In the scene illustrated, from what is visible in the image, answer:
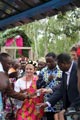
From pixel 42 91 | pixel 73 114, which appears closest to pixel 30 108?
pixel 42 91

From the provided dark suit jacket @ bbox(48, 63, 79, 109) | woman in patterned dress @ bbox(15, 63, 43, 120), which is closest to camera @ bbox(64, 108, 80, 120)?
dark suit jacket @ bbox(48, 63, 79, 109)

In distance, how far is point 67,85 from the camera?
5.30 metres

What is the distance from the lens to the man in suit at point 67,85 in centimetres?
493

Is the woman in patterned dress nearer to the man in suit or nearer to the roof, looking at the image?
the man in suit

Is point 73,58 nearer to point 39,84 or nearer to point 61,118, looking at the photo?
point 39,84

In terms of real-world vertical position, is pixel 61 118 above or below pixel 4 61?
below

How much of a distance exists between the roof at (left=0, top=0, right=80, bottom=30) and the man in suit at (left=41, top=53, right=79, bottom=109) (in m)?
0.76

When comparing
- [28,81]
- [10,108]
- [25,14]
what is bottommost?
[10,108]

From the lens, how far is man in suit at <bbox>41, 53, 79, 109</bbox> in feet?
16.2

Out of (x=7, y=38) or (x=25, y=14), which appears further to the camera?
(x=7, y=38)

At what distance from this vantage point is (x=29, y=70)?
256 inches

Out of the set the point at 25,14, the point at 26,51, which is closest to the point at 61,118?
the point at 25,14

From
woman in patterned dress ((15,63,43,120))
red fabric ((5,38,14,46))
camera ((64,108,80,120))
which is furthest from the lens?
red fabric ((5,38,14,46))

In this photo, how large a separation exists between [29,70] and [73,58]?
3.37ft
